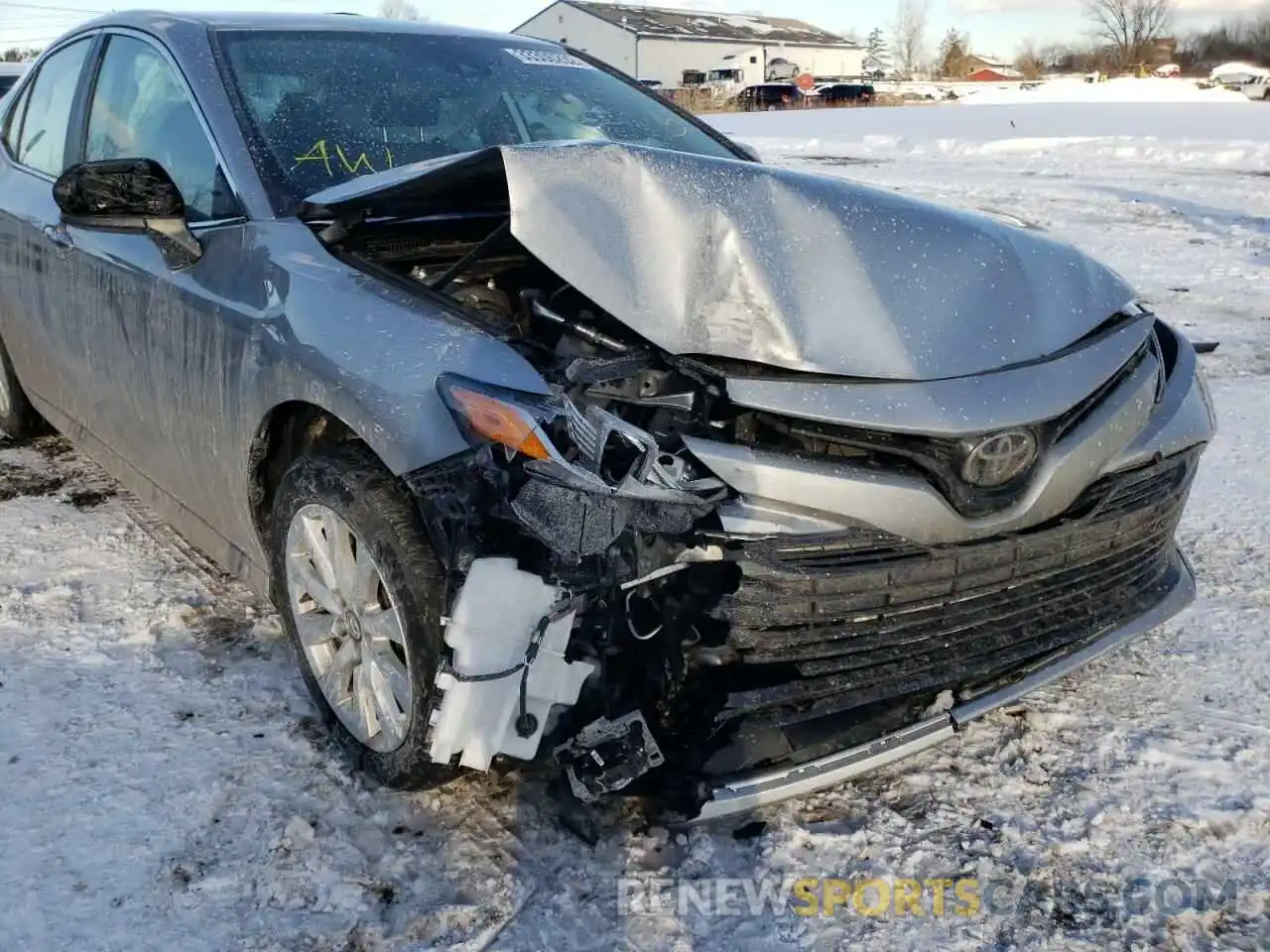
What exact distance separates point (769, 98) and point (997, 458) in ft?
149

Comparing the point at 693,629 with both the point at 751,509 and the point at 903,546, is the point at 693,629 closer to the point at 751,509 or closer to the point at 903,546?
the point at 751,509

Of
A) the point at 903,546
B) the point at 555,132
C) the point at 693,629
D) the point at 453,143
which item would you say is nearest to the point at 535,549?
the point at 693,629

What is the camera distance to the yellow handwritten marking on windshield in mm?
2725

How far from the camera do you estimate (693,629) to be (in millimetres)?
1930

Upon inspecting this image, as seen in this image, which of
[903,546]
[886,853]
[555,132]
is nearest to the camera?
[903,546]

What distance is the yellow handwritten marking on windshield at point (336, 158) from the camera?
272 centimetres

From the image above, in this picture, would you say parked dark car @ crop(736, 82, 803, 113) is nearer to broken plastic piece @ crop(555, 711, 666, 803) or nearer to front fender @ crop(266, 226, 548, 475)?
front fender @ crop(266, 226, 548, 475)

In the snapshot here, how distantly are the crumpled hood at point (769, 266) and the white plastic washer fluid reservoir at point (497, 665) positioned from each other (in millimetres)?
576

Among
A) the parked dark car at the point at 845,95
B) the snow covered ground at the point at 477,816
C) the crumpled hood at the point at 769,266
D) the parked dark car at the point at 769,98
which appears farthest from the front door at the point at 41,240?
the parked dark car at the point at 845,95

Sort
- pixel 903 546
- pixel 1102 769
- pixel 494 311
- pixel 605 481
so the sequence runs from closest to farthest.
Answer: pixel 605 481 < pixel 903 546 < pixel 1102 769 < pixel 494 311

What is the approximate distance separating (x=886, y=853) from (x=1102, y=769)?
0.61m

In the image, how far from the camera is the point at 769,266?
6.94 ft

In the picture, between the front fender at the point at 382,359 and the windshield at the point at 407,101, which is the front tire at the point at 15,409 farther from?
the front fender at the point at 382,359

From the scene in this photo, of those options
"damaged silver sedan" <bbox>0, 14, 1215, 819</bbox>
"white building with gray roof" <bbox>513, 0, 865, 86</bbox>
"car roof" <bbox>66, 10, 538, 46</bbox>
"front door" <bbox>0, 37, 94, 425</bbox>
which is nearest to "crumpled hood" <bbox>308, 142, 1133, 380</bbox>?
"damaged silver sedan" <bbox>0, 14, 1215, 819</bbox>
